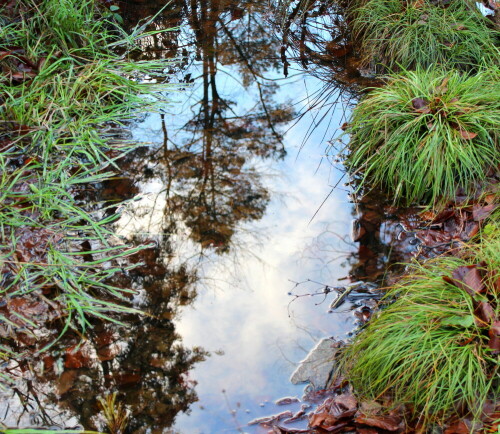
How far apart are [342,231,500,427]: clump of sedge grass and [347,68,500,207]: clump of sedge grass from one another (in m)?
1.11

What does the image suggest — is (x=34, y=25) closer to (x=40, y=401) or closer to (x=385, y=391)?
(x=40, y=401)

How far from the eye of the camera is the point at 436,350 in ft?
8.75

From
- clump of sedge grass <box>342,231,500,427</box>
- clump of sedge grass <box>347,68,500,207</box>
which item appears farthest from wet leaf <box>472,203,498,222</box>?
clump of sedge grass <box>342,231,500,427</box>

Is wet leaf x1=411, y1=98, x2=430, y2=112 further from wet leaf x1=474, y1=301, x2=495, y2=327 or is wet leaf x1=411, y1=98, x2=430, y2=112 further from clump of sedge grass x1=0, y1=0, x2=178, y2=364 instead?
clump of sedge grass x1=0, y1=0, x2=178, y2=364

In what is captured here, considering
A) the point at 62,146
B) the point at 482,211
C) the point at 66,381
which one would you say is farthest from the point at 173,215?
the point at 482,211

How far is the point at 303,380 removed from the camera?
124 inches

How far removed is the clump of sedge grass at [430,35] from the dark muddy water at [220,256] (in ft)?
2.23

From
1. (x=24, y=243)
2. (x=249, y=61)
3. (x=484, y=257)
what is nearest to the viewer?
(x=484, y=257)

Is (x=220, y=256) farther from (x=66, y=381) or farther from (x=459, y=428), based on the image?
(x=459, y=428)

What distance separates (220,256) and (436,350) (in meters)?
1.76

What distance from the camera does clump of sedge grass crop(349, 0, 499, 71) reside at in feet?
16.8

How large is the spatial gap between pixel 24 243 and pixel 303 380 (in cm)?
196

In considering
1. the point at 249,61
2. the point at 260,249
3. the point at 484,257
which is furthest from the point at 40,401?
the point at 249,61

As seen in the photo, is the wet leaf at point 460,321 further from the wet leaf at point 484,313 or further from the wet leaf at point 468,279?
the wet leaf at point 468,279
